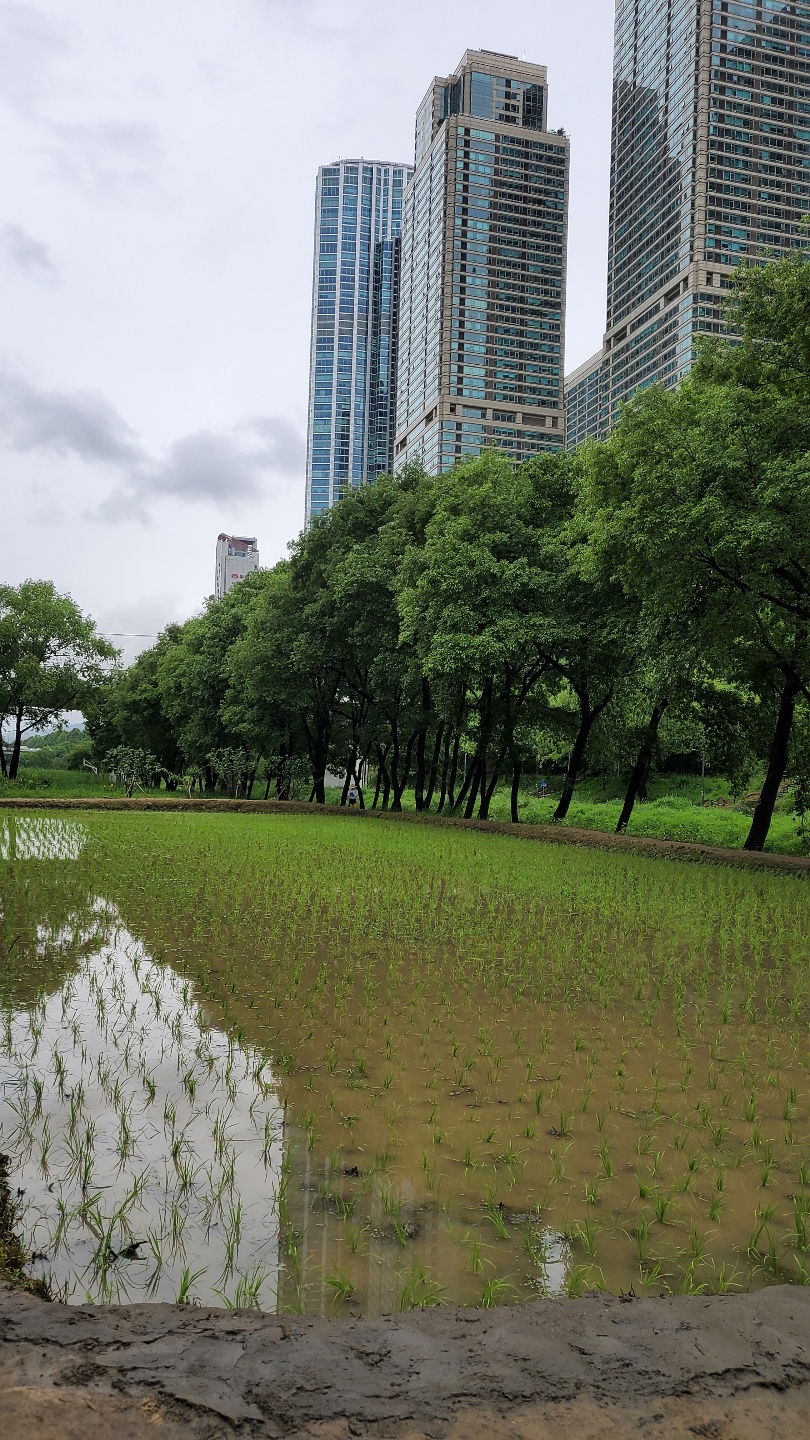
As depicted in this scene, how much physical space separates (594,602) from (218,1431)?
20.5 metres

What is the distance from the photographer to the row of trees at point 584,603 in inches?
549

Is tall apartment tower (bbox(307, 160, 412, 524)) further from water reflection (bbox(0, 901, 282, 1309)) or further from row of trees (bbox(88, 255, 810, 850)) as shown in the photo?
water reflection (bbox(0, 901, 282, 1309))

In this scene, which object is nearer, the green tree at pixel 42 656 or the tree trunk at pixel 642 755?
the tree trunk at pixel 642 755

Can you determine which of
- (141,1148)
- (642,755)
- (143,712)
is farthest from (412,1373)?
(143,712)

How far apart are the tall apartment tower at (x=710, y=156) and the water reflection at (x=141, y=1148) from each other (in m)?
86.6

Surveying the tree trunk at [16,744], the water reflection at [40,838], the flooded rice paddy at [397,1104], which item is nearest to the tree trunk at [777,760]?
the flooded rice paddy at [397,1104]

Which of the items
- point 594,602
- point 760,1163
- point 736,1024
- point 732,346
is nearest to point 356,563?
point 594,602

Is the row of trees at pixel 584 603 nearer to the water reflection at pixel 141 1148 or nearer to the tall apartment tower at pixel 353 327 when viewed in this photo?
the water reflection at pixel 141 1148

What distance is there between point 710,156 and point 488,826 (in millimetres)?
89821

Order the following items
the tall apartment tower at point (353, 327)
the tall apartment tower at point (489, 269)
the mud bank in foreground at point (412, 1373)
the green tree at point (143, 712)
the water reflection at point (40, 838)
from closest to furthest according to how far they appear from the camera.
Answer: the mud bank in foreground at point (412, 1373) → the water reflection at point (40, 838) → the green tree at point (143, 712) → the tall apartment tower at point (489, 269) → the tall apartment tower at point (353, 327)

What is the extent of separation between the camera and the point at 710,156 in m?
84.8

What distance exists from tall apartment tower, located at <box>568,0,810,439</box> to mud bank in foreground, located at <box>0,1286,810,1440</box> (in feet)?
290

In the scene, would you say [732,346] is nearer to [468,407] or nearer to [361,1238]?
[361,1238]

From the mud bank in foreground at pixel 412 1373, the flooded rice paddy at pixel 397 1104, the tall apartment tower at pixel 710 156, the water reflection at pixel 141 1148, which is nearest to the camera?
the mud bank in foreground at pixel 412 1373
